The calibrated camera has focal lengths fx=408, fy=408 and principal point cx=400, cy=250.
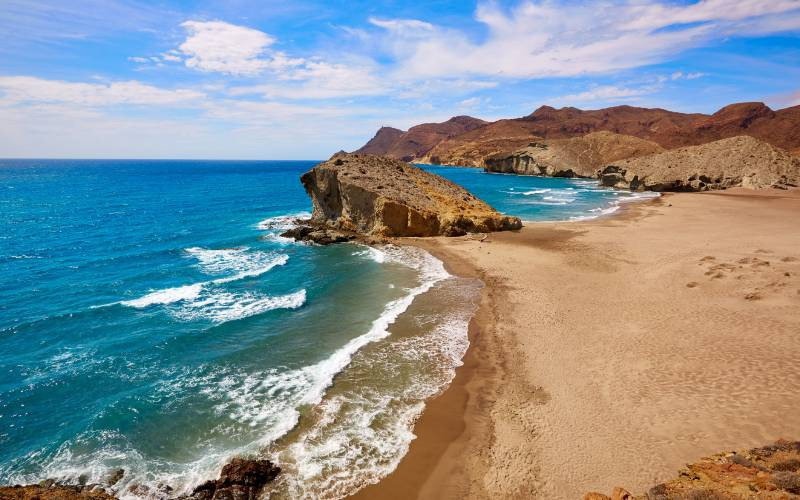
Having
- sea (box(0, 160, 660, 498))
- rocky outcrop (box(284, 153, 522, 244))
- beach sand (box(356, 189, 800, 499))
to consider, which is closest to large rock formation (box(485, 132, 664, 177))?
rocky outcrop (box(284, 153, 522, 244))

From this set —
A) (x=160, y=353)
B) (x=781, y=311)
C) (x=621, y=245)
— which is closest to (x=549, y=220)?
(x=621, y=245)

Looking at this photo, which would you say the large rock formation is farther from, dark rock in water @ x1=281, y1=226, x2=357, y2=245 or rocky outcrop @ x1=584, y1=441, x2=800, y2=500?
rocky outcrop @ x1=584, y1=441, x2=800, y2=500

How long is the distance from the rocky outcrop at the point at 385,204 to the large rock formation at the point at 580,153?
241 ft

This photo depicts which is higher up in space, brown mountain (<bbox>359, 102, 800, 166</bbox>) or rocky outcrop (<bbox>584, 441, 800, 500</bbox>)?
brown mountain (<bbox>359, 102, 800, 166</bbox>)

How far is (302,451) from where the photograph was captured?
10.1 m

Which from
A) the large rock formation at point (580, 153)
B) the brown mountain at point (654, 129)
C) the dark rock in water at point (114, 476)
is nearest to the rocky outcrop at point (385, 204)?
the dark rock in water at point (114, 476)

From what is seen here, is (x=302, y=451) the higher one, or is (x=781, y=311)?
(x=781, y=311)

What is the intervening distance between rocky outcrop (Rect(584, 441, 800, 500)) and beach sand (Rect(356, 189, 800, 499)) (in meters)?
1.06

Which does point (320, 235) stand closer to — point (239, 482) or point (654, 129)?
point (239, 482)

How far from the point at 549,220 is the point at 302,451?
37.0 m

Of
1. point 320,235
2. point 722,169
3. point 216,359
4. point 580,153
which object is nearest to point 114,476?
point 216,359

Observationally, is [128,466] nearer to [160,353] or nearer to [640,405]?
[160,353]

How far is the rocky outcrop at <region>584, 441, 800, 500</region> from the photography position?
21.0 ft

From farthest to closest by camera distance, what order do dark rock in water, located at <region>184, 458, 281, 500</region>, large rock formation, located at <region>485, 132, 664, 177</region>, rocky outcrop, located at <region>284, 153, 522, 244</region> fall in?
large rock formation, located at <region>485, 132, 664, 177</region> < rocky outcrop, located at <region>284, 153, 522, 244</region> < dark rock in water, located at <region>184, 458, 281, 500</region>
